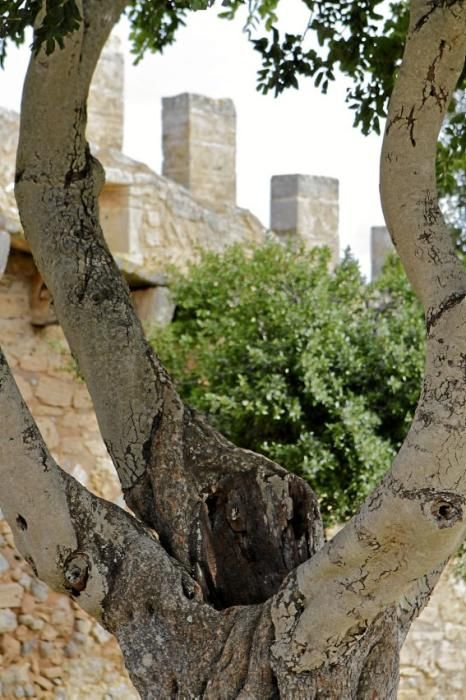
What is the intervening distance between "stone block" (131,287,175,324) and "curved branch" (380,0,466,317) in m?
6.46

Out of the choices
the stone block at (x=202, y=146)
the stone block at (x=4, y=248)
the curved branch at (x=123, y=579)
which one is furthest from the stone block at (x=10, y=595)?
the curved branch at (x=123, y=579)

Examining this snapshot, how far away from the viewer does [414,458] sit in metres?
3.77

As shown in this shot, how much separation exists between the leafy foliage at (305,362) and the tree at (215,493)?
4.46 meters

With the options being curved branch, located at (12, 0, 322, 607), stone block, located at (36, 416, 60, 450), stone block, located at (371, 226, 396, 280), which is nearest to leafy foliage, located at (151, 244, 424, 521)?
stone block, located at (36, 416, 60, 450)

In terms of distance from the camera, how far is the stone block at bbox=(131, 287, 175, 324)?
35.5 feet

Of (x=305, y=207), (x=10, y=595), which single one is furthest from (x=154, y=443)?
(x=305, y=207)

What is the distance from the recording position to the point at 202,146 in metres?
12.3

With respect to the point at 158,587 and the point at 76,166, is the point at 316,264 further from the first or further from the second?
the point at 158,587

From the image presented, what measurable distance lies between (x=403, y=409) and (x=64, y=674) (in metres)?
3.36

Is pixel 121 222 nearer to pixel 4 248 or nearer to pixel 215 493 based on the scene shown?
pixel 4 248

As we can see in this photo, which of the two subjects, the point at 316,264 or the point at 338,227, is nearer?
the point at 316,264

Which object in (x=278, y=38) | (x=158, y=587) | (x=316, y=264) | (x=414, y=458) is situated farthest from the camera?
(x=316, y=264)

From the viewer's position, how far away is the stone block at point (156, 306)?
1083cm

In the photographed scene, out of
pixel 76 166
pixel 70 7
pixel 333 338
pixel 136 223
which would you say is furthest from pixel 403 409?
pixel 70 7
